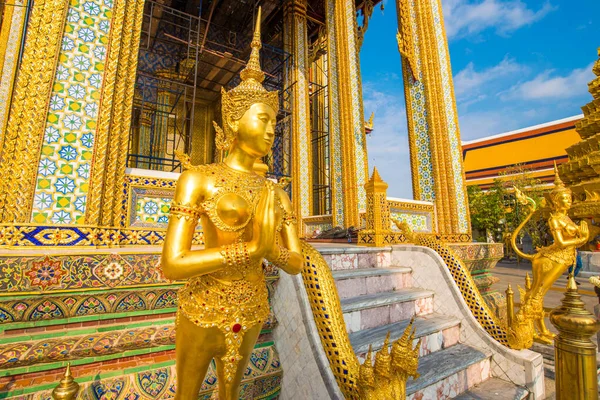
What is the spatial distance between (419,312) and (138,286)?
2.98 metres

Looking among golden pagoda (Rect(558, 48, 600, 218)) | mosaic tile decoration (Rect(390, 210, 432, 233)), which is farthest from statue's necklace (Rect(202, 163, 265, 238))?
golden pagoda (Rect(558, 48, 600, 218))

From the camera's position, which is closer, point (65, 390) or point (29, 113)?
point (65, 390)

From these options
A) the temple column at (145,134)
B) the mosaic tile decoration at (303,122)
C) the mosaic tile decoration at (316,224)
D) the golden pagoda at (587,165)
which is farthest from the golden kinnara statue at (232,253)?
the golden pagoda at (587,165)

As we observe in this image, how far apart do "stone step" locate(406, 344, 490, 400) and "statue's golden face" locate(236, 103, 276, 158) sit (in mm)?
2126

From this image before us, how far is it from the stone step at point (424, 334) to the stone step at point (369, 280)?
0.47 m

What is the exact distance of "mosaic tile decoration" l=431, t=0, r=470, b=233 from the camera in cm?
589

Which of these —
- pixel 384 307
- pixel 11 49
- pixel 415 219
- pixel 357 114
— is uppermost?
pixel 357 114

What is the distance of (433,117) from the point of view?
611 cm

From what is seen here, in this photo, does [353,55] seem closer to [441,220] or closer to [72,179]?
[441,220]

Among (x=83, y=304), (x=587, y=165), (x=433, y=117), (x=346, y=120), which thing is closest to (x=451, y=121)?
(x=433, y=117)

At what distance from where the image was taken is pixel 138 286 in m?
2.17

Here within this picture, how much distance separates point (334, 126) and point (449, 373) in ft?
21.4

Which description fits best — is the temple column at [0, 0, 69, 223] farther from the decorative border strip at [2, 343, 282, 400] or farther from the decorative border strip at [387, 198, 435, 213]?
the decorative border strip at [387, 198, 435, 213]

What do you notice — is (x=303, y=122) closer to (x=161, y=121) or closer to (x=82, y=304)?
(x=161, y=121)
